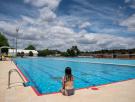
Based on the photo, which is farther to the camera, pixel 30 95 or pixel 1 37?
pixel 1 37

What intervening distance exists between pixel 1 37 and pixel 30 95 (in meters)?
60.8

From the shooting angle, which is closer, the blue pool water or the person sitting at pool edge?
the person sitting at pool edge

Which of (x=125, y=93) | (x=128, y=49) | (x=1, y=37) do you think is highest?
(x=1, y=37)

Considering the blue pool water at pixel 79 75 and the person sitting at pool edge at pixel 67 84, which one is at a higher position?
the person sitting at pool edge at pixel 67 84

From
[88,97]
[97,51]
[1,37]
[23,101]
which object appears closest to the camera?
[23,101]

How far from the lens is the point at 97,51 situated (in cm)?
5047

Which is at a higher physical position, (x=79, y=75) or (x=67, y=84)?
(x=67, y=84)

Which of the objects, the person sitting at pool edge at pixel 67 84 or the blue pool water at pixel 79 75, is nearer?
the person sitting at pool edge at pixel 67 84

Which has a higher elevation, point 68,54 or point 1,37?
point 1,37

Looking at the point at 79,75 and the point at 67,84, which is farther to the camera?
the point at 79,75

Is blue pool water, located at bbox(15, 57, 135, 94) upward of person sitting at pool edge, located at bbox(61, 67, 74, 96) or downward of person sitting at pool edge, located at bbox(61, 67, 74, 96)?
downward

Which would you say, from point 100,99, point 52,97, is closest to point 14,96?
point 52,97

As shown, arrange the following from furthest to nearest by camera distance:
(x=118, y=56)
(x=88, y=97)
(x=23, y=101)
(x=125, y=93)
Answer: (x=118, y=56), (x=125, y=93), (x=88, y=97), (x=23, y=101)

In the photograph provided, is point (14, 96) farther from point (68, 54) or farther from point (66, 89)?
point (68, 54)
